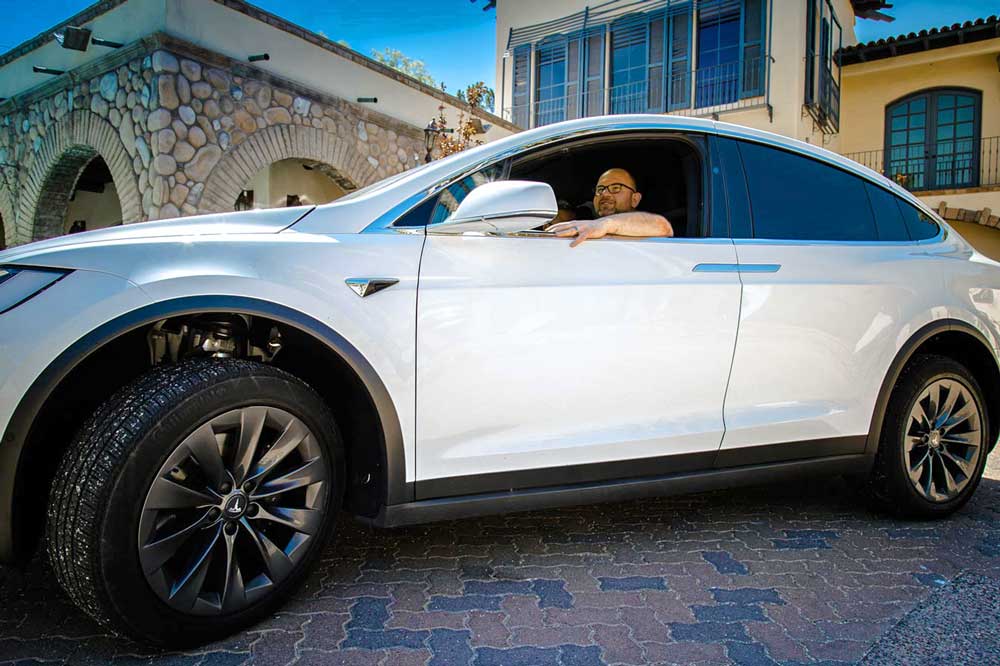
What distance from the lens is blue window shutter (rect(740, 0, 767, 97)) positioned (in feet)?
39.1

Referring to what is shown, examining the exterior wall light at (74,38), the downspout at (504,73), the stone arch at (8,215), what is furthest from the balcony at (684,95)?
the stone arch at (8,215)

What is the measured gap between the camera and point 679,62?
1263 centimetres

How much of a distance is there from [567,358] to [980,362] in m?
2.33

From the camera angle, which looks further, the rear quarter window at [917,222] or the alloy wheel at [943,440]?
the rear quarter window at [917,222]

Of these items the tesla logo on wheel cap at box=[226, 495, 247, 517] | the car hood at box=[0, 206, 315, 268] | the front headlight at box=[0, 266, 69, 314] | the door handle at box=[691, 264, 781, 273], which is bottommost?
the tesla logo on wheel cap at box=[226, 495, 247, 517]

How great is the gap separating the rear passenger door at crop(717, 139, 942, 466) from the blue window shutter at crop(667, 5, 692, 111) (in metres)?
10.3

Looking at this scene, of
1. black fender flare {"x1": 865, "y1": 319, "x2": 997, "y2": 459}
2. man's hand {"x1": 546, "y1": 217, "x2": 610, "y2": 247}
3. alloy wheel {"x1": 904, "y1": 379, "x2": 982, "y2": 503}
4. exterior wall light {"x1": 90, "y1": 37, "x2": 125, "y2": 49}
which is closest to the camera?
man's hand {"x1": 546, "y1": 217, "x2": 610, "y2": 247}

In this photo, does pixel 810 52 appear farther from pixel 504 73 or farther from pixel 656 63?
pixel 504 73

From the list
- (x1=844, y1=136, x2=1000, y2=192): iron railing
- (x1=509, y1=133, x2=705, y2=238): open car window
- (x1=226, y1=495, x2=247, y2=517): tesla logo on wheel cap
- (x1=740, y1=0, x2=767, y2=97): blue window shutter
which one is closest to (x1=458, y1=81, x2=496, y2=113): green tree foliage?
(x1=740, y1=0, x2=767, y2=97): blue window shutter

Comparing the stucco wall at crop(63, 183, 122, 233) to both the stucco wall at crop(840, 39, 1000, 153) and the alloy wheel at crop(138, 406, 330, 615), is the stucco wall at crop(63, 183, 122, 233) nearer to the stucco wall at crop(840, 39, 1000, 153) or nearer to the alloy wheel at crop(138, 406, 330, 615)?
the alloy wheel at crop(138, 406, 330, 615)

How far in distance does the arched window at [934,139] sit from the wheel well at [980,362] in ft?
42.2

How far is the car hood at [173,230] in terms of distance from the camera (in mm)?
1846

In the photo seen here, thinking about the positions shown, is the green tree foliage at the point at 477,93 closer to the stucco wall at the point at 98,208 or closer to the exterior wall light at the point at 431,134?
the exterior wall light at the point at 431,134

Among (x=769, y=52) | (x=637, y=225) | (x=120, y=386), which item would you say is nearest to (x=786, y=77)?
(x=769, y=52)
